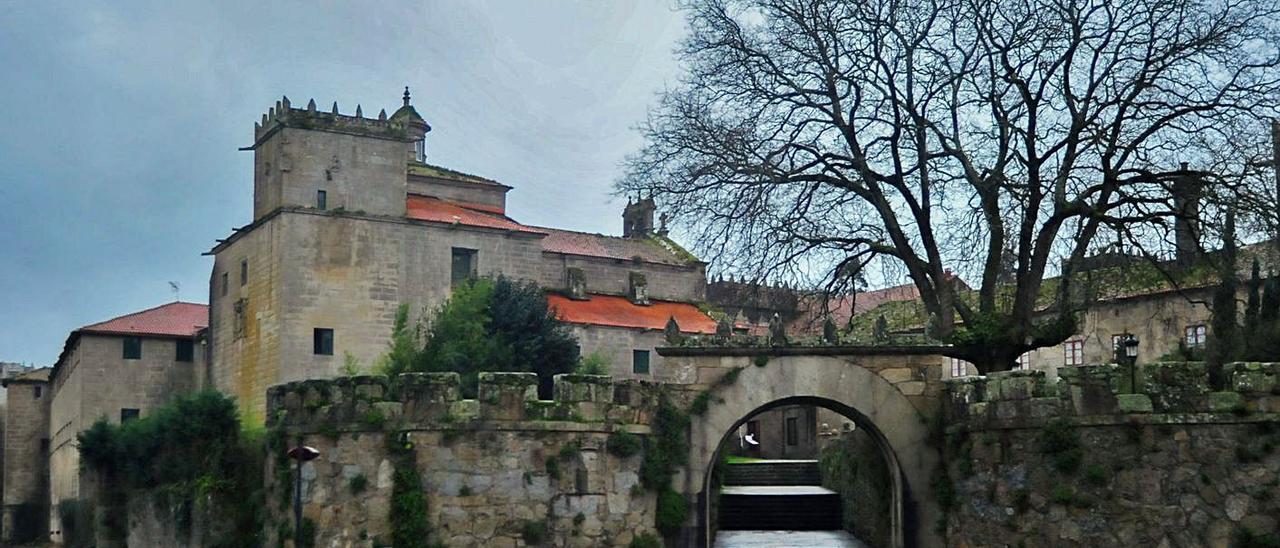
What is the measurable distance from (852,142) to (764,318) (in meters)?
42.0

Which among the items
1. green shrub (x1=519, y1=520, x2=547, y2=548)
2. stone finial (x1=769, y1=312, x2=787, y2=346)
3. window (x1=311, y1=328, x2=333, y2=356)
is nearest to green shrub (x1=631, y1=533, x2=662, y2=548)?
green shrub (x1=519, y1=520, x2=547, y2=548)

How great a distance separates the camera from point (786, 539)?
34250 mm

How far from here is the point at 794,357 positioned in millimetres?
27531

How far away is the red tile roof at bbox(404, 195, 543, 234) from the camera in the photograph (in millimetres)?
59750

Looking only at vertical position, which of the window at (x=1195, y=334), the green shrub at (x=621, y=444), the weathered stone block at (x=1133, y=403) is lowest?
the green shrub at (x=621, y=444)

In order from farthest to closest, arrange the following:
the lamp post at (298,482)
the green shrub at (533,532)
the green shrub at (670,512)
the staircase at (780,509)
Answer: the staircase at (780,509) → the green shrub at (670,512) → the green shrub at (533,532) → the lamp post at (298,482)

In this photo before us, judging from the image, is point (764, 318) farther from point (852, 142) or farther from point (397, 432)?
point (397, 432)

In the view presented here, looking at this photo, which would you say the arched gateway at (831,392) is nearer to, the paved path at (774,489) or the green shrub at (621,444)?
the green shrub at (621,444)

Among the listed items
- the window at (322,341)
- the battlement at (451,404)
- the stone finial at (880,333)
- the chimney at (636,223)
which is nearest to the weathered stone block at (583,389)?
the battlement at (451,404)

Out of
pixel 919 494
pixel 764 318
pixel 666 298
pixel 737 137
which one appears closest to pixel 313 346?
pixel 666 298

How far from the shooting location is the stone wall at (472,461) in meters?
25.0

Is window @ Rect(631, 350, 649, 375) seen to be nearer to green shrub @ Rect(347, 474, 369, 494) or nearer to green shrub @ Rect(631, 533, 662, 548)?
green shrub @ Rect(631, 533, 662, 548)

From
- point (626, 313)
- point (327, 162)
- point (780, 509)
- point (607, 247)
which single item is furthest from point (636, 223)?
point (780, 509)

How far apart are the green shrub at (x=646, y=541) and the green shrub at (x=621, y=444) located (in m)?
1.35
